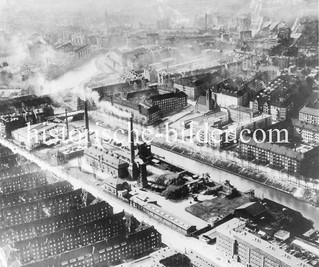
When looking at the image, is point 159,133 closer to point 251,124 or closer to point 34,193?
point 251,124

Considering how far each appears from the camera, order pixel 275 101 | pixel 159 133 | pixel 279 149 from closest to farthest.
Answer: pixel 279 149
pixel 159 133
pixel 275 101

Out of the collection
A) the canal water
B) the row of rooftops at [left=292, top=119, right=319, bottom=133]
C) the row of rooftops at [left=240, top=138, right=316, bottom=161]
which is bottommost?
the canal water

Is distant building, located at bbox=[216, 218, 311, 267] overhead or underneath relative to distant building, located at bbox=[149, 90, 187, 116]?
underneath

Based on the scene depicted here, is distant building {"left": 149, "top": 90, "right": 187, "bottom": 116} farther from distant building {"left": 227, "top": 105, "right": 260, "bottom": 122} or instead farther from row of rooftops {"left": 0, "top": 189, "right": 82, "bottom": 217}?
row of rooftops {"left": 0, "top": 189, "right": 82, "bottom": 217}

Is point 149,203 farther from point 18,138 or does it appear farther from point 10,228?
point 18,138

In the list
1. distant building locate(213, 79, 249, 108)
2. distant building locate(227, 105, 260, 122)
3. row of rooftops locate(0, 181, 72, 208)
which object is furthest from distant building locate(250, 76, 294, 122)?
row of rooftops locate(0, 181, 72, 208)

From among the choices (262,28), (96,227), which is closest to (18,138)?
(96,227)

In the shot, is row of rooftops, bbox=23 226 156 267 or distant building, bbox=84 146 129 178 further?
distant building, bbox=84 146 129 178

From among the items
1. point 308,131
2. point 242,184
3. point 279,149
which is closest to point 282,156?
point 279,149
